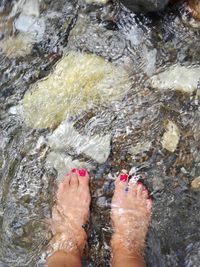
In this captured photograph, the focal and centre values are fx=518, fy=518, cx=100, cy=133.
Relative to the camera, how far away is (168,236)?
268cm

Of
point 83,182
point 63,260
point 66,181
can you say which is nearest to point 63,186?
point 66,181

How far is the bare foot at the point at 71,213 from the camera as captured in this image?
2.85 meters

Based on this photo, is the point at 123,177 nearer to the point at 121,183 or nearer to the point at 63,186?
the point at 121,183

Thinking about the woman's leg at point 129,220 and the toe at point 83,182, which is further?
the toe at point 83,182

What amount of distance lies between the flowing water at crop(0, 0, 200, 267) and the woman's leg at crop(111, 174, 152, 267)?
0.14 feet

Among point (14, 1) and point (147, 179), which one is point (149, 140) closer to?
point (147, 179)

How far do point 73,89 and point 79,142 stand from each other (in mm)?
313

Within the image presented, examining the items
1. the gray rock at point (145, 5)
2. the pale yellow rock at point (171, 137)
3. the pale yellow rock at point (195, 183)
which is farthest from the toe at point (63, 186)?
the gray rock at point (145, 5)

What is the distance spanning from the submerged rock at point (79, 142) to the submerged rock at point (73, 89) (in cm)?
6

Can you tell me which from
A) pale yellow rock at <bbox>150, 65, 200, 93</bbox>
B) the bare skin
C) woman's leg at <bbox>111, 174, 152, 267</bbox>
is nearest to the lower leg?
the bare skin

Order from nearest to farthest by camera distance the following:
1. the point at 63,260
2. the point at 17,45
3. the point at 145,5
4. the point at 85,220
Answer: the point at 63,260, the point at 145,5, the point at 85,220, the point at 17,45

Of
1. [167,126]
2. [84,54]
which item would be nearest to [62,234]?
[167,126]

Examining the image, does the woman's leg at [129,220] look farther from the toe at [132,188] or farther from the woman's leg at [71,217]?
the woman's leg at [71,217]

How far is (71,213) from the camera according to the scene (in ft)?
9.85
